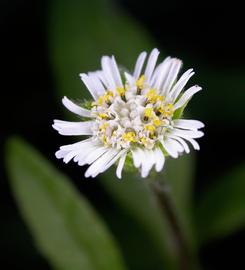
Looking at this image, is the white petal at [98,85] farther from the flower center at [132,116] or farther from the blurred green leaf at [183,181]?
the blurred green leaf at [183,181]

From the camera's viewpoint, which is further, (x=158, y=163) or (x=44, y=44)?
(x=44, y=44)

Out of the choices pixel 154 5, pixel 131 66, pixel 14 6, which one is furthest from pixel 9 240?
pixel 154 5

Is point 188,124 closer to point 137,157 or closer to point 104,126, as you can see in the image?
point 137,157

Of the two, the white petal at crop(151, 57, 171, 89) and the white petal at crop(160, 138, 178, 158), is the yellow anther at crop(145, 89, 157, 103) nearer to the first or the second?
the white petal at crop(151, 57, 171, 89)

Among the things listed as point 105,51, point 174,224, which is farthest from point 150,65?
point 105,51

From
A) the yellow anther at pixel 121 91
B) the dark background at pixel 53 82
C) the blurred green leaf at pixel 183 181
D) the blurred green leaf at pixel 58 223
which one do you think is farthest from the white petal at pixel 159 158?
the dark background at pixel 53 82

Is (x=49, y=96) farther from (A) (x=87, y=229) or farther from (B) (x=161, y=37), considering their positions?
(A) (x=87, y=229)

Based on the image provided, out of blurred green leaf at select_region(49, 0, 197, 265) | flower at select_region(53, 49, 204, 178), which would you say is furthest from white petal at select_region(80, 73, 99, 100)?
blurred green leaf at select_region(49, 0, 197, 265)
